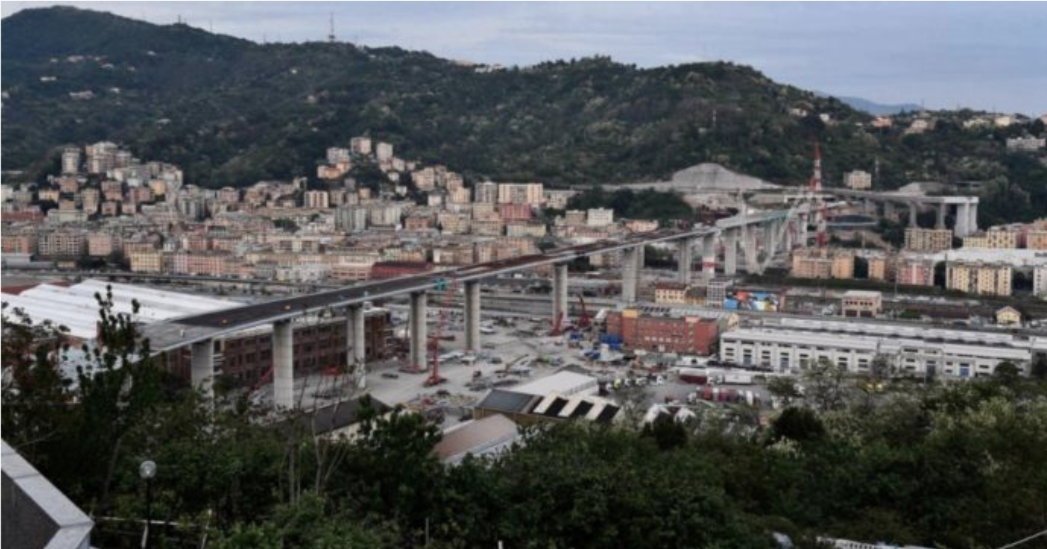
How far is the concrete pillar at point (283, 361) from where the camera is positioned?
1188 centimetres

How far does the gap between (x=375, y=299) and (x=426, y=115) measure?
107ft

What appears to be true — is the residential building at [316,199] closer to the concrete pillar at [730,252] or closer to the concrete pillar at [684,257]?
the concrete pillar at [730,252]

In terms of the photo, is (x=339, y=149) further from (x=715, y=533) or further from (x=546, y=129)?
(x=715, y=533)

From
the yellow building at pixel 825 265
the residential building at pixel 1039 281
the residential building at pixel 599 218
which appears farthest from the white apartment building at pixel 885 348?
the residential building at pixel 599 218

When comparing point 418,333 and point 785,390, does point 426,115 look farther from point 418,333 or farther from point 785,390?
point 785,390

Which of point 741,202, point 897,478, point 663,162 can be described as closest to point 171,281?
point 741,202

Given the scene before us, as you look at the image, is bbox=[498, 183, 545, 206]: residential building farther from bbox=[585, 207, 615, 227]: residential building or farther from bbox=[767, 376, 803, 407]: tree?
bbox=[767, 376, 803, 407]: tree

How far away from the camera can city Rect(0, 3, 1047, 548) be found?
4629 mm

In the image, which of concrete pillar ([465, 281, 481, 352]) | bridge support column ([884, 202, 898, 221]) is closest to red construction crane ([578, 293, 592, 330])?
concrete pillar ([465, 281, 481, 352])

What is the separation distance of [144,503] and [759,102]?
35778mm

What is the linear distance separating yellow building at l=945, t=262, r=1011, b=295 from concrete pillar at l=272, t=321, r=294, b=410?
1339 cm

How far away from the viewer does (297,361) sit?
1345 centimetres

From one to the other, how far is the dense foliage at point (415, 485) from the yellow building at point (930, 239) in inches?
819

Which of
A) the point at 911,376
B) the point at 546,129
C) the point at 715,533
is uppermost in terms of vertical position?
the point at 546,129
